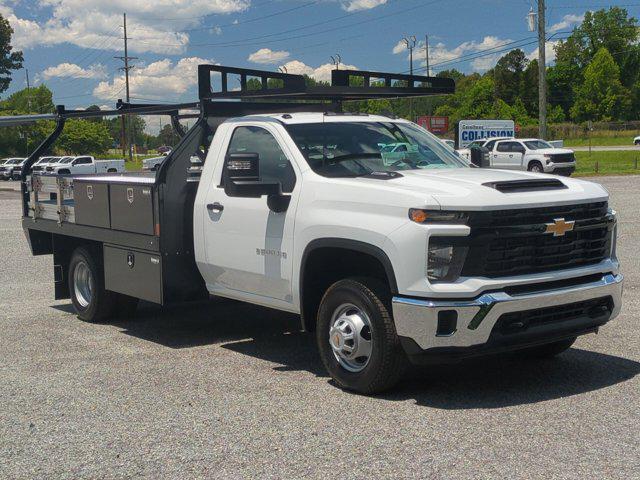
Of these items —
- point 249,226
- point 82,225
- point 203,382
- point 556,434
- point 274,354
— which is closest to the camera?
point 556,434

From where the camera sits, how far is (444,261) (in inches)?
223

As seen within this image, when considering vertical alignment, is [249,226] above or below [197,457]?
above

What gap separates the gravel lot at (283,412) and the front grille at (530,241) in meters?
0.92

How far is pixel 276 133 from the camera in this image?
714 cm

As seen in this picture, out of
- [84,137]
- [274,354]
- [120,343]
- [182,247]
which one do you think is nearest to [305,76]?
[182,247]

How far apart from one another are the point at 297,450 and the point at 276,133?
2.95 meters

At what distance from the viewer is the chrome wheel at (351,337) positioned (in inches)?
242

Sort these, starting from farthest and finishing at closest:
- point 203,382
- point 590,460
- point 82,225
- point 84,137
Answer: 1. point 84,137
2. point 82,225
3. point 203,382
4. point 590,460

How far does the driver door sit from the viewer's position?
6828 mm

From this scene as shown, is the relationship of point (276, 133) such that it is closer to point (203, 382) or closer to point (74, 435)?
point (203, 382)

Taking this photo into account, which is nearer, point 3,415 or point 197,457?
point 197,457

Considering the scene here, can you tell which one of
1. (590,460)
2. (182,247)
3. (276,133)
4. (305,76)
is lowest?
(590,460)

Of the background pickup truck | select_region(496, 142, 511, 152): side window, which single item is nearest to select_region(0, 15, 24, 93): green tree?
the background pickup truck

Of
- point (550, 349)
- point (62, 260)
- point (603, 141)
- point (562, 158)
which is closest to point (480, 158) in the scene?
point (550, 349)
